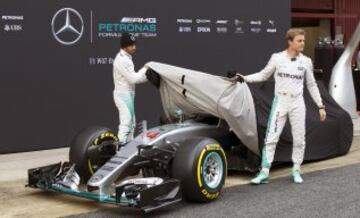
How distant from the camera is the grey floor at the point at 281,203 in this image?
6.20 metres

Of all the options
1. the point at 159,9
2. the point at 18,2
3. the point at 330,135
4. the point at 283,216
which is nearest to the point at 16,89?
the point at 18,2

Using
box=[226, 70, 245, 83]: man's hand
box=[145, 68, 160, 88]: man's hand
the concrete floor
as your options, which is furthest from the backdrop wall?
box=[226, 70, 245, 83]: man's hand

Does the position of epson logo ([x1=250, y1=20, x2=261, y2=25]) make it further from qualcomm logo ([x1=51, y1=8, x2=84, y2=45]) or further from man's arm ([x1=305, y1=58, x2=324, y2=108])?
man's arm ([x1=305, y1=58, x2=324, y2=108])

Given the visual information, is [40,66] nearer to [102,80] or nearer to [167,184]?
[102,80]

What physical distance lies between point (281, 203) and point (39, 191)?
2795 millimetres

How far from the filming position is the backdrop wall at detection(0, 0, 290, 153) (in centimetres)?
1010

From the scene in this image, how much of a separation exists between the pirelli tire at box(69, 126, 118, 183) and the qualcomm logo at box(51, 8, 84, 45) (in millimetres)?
3329

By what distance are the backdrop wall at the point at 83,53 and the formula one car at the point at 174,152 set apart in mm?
2952

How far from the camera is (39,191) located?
7.34m

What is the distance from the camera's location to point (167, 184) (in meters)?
6.20

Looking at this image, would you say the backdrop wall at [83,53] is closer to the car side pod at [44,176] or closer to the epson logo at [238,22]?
the epson logo at [238,22]

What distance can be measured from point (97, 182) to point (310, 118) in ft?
12.4

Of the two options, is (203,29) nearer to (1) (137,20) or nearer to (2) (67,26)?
(1) (137,20)

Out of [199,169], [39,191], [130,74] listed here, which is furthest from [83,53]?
[199,169]
